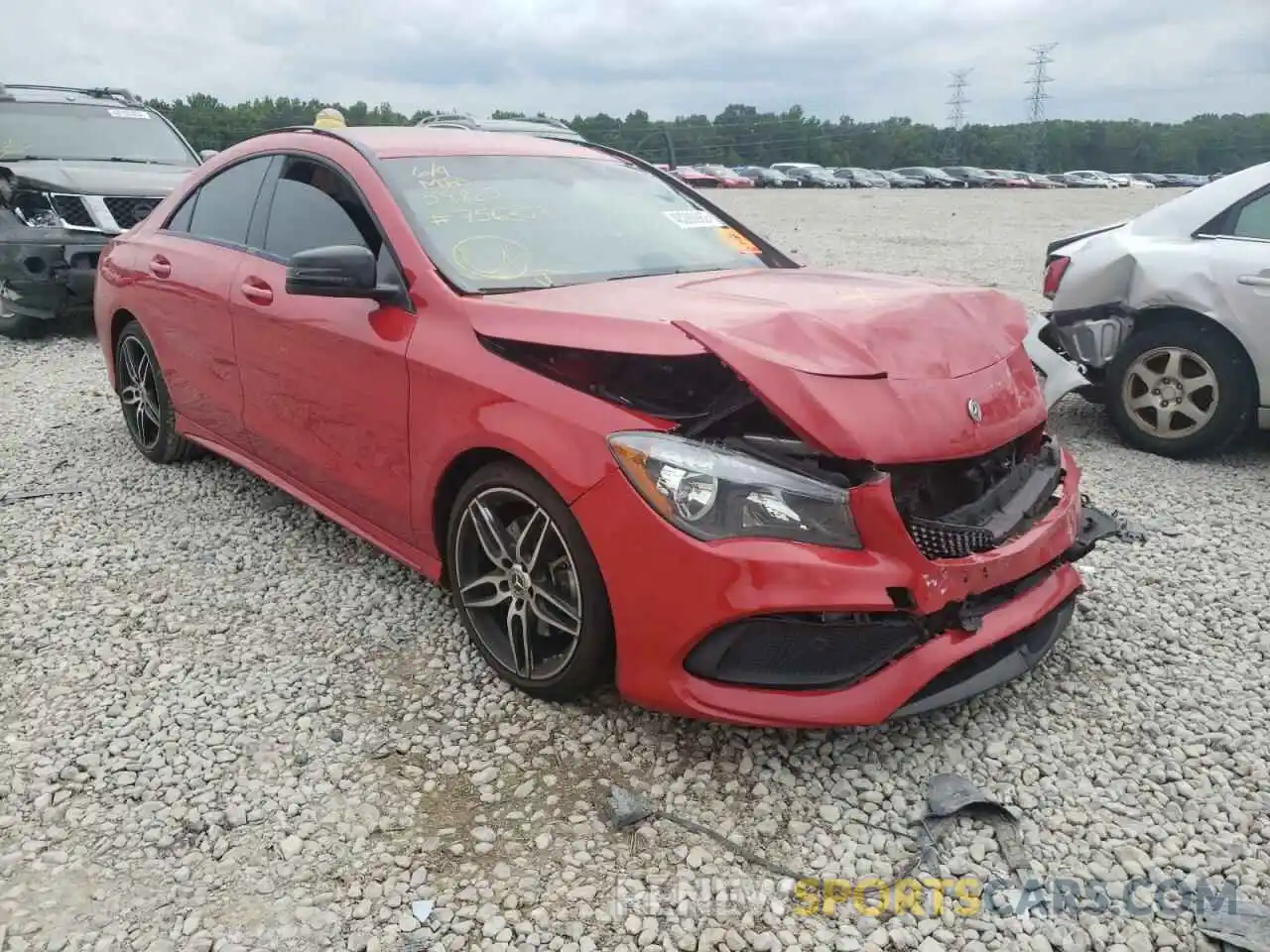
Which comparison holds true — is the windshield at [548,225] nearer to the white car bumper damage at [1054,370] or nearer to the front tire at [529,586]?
the front tire at [529,586]

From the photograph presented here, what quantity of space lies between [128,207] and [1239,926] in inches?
340

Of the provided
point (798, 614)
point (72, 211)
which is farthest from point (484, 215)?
point (72, 211)

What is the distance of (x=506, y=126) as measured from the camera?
43.5 feet

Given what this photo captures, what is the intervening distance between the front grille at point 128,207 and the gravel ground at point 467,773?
4.79m

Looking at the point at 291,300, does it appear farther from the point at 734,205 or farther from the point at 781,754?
the point at 734,205

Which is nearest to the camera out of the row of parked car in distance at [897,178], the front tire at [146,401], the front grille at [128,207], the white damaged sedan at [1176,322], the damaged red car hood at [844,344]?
the damaged red car hood at [844,344]

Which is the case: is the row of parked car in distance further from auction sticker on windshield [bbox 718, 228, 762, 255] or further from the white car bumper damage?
auction sticker on windshield [bbox 718, 228, 762, 255]

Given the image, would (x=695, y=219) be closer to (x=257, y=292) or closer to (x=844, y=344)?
(x=844, y=344)

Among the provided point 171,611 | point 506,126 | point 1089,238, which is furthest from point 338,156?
point 506,126

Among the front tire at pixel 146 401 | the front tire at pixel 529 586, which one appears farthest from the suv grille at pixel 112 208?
the front tire at pixel 529 586

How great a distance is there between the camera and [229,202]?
14.3 feet

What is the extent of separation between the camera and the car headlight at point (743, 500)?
8.02 feet

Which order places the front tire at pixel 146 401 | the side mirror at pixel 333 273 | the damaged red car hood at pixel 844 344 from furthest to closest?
the front tire at pixel 146 401
the side mirror at pixel 333 273
the damaged red car hood at pixel 844 344

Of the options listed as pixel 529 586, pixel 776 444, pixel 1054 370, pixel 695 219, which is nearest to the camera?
pixel 776 444
